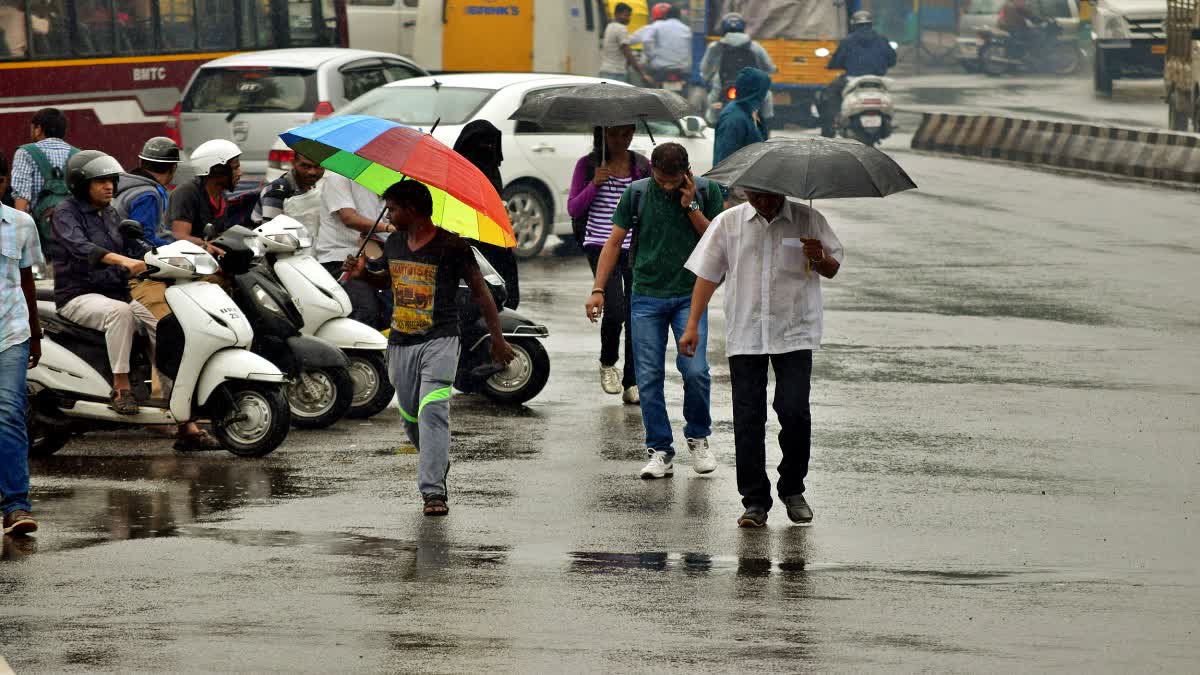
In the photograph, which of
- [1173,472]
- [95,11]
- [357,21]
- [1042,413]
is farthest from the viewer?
[357,21]

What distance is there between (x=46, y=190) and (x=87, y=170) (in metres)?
3.79

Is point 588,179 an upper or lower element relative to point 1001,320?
upper

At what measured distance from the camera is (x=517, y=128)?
18.6m

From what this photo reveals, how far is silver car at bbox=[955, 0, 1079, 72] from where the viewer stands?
49219 mm

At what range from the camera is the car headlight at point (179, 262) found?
10.1 m

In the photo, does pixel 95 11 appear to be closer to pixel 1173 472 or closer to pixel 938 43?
pixel 1173 472

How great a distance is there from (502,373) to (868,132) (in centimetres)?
2005

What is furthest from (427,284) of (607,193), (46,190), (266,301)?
(46,190)

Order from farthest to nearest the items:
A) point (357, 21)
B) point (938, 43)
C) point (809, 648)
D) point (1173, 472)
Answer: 1. point (938, 43)
2. point (357, 21)
3. point (1173, 472)
4. point (809, 648)

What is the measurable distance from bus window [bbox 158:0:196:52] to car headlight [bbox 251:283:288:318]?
13.6 metres

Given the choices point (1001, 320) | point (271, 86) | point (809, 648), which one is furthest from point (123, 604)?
point (271, 86)

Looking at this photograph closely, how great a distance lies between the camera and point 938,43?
53.1m

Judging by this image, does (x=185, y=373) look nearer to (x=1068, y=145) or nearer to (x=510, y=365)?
(x=510, y=365)

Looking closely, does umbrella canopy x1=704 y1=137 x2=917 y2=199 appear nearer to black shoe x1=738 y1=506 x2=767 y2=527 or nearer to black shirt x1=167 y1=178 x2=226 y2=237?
black shoe x1=738 y1=506 x2=767 y2=527
